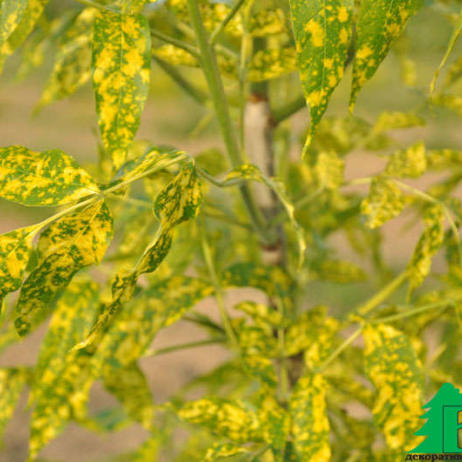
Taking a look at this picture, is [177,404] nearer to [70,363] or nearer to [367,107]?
[70,363]

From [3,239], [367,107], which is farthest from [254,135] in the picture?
[367,107]

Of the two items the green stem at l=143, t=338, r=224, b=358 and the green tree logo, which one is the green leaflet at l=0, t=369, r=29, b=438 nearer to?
the green stem at l=143, t=338, r=224, b=358

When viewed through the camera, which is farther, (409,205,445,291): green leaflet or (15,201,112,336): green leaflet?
(409,205,445,291): green leaflet

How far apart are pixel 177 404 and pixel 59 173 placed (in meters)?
0.31

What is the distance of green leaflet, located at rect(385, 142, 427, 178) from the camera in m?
0.46

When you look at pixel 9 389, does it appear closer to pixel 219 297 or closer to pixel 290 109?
pixel 219 297

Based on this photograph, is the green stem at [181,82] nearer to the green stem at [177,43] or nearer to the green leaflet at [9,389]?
the green stem at [177,43]

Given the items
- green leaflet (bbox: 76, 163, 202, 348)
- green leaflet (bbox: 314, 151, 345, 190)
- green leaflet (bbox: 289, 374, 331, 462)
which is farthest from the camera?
green leaflet (bbox: 314, 151, 345, 190)

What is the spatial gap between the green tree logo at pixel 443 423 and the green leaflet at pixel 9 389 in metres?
0.35

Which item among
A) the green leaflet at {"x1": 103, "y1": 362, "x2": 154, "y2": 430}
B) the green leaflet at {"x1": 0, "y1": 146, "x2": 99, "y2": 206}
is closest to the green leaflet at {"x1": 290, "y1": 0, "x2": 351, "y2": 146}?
the green leaflet at {"x1": 0, "y1": 146, "x2": 99, "y2": 206}

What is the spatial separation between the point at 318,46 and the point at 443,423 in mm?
312

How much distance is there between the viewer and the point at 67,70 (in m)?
0.49

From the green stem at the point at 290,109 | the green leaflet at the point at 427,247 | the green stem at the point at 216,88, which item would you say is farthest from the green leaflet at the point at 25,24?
the green leaflet at the point at 427,247

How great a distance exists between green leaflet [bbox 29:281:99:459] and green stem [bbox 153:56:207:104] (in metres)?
0.22
